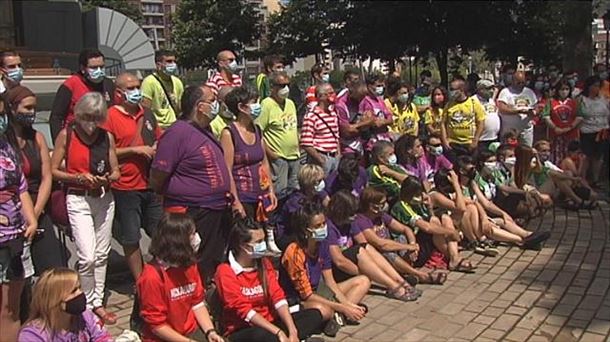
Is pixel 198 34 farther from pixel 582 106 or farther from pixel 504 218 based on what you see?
pixel 504 218

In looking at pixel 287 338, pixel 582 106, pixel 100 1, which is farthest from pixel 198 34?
pixel 287 338

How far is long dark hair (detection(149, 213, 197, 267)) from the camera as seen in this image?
12.6ft

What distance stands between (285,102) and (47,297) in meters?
3.29

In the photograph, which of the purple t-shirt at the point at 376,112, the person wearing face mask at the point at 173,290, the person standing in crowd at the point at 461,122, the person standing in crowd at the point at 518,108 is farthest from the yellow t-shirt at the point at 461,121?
the person wearing face mask at the point at 173,290

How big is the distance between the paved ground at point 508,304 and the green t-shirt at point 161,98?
57.5 inches

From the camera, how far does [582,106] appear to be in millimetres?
10273

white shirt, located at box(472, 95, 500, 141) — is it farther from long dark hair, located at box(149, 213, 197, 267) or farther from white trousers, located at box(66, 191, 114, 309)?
long dark hair, located at box(149, 213, 197, 267)

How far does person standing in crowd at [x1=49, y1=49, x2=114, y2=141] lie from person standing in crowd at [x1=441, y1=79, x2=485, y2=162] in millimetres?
4621

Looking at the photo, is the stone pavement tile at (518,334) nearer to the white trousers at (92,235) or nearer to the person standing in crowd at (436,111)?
the white trousers at (92,235)

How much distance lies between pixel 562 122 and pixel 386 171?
483cm

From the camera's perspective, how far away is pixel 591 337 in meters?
4.91

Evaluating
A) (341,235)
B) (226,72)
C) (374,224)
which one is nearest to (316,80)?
(226,72)

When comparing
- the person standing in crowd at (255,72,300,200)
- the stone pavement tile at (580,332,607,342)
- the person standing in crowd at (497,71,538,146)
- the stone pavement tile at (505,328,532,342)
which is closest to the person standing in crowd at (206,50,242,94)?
the person standing in crowd at (255,72,300,200)

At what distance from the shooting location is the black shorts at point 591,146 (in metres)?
10.3
